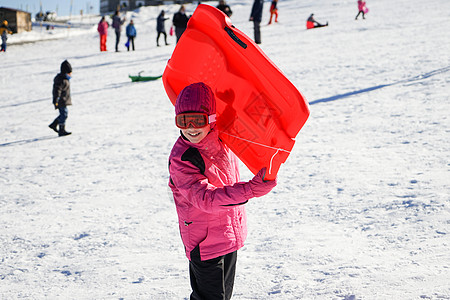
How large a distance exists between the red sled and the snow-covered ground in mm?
1363

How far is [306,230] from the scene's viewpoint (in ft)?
13.8

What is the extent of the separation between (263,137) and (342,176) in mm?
3428

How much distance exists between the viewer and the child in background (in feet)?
6.68

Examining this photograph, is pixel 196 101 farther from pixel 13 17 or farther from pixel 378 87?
pixel 13 17

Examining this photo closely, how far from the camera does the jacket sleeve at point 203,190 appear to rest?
202 centimetres

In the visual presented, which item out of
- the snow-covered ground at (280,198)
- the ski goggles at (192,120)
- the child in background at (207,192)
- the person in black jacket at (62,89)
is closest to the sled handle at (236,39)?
the child in background at (207,192)

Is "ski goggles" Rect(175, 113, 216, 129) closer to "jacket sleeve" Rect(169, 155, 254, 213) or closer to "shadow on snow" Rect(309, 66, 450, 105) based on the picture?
"jacket sleeve" Rect(169, 155, 254, 213)

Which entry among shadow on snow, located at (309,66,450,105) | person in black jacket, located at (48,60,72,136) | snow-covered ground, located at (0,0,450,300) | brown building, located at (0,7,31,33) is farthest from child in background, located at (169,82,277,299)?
brown building, located at (0,7,31,33)

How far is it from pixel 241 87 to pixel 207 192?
0.59 metres

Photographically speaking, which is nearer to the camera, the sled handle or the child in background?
the child in background

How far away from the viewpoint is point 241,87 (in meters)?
2.33

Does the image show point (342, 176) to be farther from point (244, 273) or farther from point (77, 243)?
point (77, 243)

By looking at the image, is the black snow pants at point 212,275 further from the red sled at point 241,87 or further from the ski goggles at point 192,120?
the ski goggles at point 192,120

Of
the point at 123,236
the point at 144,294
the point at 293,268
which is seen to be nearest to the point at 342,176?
the point at 293,268
